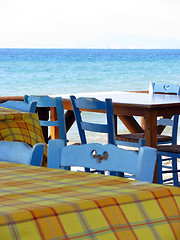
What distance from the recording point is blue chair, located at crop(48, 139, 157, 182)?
133cm

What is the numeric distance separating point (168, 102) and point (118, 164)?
2206 mm

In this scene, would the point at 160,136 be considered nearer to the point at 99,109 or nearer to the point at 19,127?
the point at 99,109

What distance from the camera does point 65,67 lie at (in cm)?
3117

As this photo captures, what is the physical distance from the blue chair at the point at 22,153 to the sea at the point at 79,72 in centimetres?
2152

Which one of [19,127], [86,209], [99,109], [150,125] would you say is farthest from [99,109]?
[86,209]

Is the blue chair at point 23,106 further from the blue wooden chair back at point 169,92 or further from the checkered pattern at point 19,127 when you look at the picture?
the blue wooden chair back at point 169,92

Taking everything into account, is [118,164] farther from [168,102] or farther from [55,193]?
[168,102]

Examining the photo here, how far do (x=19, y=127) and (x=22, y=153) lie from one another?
3.51 feet

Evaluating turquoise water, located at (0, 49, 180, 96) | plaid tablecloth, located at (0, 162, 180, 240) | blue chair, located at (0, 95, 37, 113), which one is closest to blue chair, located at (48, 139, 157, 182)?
plaid tablecloth, located at (0, 162, 180, 240)

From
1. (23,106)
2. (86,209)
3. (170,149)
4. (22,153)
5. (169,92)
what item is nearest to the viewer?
(86,209)

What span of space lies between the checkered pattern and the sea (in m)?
20.4

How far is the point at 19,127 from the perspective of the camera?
2.65 m
